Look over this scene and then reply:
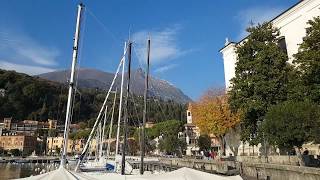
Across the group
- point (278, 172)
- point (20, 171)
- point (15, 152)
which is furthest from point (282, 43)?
point (15, 152)

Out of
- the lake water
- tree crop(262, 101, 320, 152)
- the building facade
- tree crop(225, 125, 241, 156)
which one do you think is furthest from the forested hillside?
tree crop(262, 101, 320, 152)

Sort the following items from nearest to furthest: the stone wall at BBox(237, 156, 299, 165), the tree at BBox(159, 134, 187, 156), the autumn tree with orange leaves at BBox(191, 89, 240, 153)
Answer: the stone wall at BBox(237, 156, 299, 165)
the autumn tree with orange leaves at BBox(191, 89, 240, 153)
the tree at BBox(159, 134, 187, 156)

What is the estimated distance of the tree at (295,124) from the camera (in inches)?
1046

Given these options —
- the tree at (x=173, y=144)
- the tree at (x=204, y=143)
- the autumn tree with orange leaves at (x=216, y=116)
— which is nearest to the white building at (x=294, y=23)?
the autumn tree with orange leaves at (x=216, y=116)

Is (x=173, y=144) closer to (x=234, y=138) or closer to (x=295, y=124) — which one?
(x=234, y=138)

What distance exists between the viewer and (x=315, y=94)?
2869 centimetres

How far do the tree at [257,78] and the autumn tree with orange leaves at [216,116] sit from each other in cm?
760

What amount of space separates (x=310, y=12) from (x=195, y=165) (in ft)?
83.6

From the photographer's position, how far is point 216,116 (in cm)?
4759

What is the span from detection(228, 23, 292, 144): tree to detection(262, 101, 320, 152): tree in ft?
22.9

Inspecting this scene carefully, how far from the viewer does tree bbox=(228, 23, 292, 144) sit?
36031 millimetres

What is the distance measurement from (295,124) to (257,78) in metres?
10.4

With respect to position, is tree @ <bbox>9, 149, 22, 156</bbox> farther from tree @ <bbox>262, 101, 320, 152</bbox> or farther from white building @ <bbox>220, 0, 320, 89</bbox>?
tree @ <bbox>262, 101, 320, 152</bbox>

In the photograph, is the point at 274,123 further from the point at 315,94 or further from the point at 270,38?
the point at 270,38
